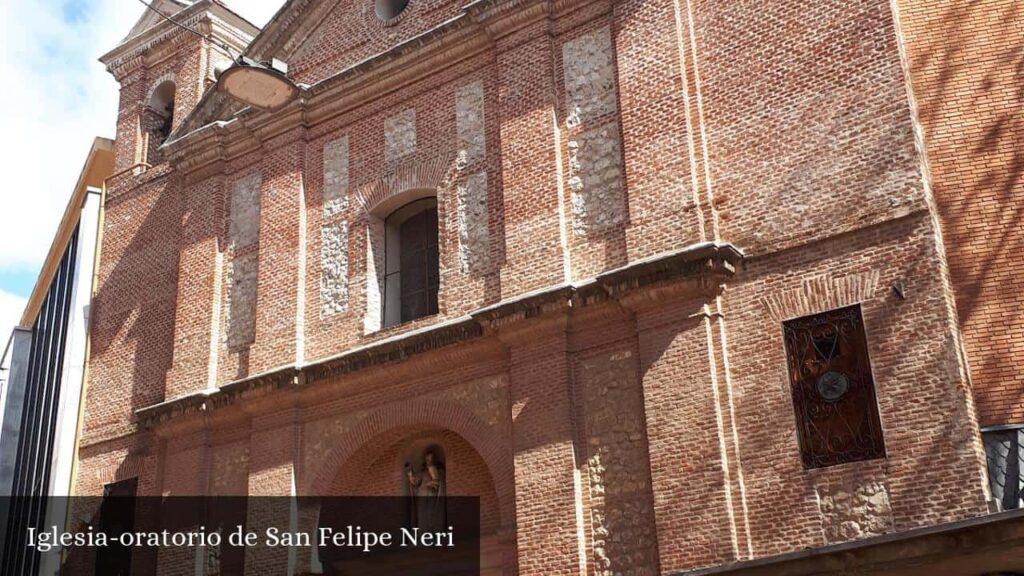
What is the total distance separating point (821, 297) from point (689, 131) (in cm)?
269

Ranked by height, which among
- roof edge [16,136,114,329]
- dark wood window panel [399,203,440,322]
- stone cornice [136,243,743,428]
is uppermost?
roof edge [16,136,114,329]

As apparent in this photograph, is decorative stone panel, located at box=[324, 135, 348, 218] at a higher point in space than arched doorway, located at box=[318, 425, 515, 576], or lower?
higher

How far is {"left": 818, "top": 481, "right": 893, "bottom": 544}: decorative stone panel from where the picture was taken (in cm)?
1114

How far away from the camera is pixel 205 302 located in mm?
17906

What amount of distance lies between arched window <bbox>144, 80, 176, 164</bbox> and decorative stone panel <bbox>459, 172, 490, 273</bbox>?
782cm

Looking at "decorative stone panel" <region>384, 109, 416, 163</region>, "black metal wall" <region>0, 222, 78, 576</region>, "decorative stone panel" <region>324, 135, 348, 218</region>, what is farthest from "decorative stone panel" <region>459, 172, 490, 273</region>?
"black metal wall" <region>0, 222, 78, 576</region>

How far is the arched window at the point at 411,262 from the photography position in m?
16.3

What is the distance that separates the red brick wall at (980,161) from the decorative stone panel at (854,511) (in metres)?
1.48

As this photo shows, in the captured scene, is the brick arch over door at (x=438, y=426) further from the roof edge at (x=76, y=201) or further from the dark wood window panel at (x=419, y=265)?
the roof edge at (x=76, y=201)

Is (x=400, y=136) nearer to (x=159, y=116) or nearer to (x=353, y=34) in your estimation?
(x=353, y=34)

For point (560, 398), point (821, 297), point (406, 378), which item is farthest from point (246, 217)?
point (821, 297)

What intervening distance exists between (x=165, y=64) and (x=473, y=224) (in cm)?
885

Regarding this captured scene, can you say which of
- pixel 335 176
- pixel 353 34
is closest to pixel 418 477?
pixel 335 176

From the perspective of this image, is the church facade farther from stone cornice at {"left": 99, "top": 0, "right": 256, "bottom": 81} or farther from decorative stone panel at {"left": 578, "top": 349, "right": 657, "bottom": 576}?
stone cornice at {"left": 99, "top": 0, "right": 256, "bottom": 81}
